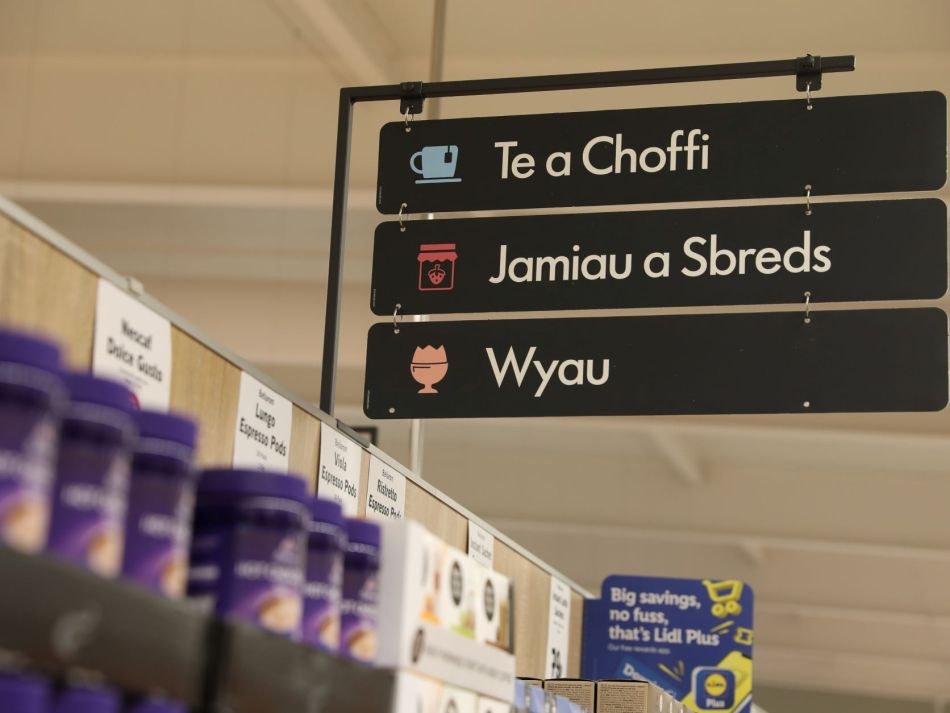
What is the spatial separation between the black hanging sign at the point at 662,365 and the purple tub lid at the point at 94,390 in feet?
5.69

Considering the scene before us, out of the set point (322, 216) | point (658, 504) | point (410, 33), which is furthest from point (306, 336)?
point (658, 504)

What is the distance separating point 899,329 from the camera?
268 centimetres

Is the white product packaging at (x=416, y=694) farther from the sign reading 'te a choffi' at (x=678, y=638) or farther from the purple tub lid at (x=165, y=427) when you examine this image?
the sign reading 'te a choffi' at (x=678, y=638)

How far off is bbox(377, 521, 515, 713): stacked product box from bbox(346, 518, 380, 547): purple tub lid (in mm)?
17

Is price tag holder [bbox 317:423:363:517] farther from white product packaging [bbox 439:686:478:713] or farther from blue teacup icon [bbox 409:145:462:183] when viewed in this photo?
white product packaging [bbox 439:686:478:713]

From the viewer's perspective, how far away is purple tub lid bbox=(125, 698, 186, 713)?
1063mm

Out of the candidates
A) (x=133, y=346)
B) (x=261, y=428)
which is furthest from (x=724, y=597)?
(x=133, y=346)

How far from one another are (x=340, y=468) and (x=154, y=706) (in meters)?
1.51

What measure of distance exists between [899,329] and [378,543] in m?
1.52

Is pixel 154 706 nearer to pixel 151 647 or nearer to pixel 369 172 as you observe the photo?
pixel 151 647

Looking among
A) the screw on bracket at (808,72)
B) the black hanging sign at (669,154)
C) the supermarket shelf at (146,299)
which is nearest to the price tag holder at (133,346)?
the supermarket shelf at (146,299)

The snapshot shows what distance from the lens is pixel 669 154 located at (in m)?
2.87

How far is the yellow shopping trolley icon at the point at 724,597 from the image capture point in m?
4.66

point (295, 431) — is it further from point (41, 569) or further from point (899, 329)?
point (41, 569)
